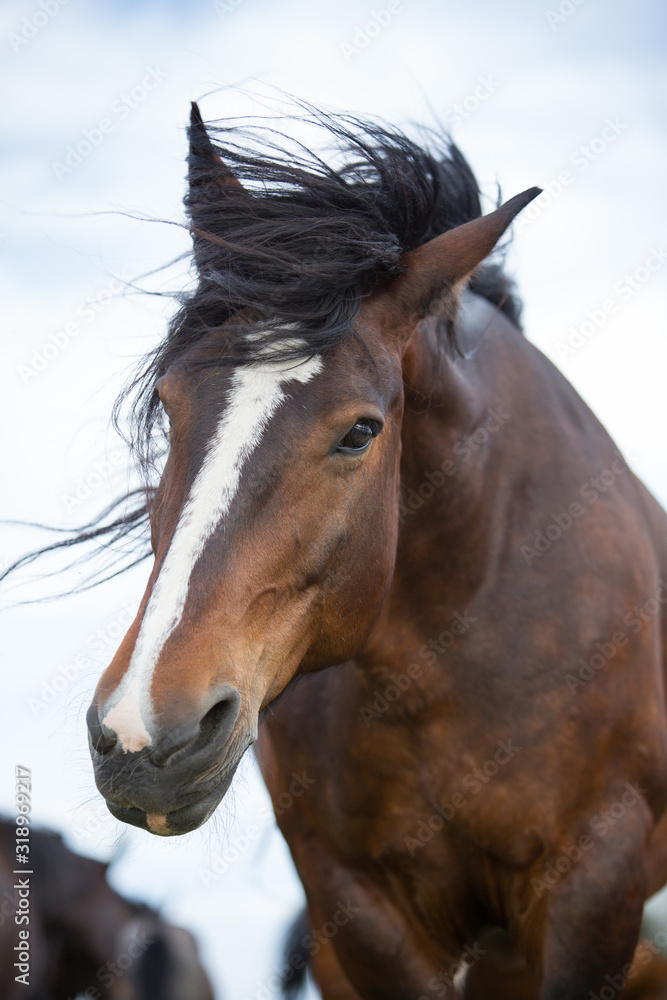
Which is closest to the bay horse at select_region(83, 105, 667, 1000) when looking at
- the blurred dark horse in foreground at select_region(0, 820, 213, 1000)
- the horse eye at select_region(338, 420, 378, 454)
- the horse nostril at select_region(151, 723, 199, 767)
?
the horse eye at select_region(338, 420, 378, 454)

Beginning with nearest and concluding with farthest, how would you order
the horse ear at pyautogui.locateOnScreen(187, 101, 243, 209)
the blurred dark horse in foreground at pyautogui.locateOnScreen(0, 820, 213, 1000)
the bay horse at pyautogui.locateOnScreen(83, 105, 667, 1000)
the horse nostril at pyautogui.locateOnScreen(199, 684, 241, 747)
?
the horse nostril at pyautogui.locateOnScreen(199, 684, 241, 747) → the bay horse at pyautogui.locateOnScreen(83, 105, 667, 1000) → the horse ear at pyautogui.locateOnScreen(187, 101, 243, 209) → the blurred dark horse in foreground at pyautogui.locateOnScreen(0, 820, 213, 1000)

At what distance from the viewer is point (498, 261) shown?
12.5 feet

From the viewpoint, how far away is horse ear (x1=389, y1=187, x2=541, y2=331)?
2.81m

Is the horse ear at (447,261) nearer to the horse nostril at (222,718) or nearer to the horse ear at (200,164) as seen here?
the horse ear at (200,164)

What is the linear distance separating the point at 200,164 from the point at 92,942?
5875 mm

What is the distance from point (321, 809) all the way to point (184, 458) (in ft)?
5.42

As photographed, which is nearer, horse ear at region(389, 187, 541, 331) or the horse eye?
the horse eye

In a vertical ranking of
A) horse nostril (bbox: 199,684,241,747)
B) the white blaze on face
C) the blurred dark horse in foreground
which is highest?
the white blaze on face

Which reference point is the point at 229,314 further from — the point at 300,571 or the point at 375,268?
the point at 300,571

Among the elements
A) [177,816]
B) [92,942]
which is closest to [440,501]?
[177,816]

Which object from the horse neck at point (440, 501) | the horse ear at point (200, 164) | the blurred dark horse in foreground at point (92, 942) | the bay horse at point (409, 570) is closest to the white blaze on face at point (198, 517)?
the bay horse at point (409, 570)

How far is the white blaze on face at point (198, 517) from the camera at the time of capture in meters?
1.91

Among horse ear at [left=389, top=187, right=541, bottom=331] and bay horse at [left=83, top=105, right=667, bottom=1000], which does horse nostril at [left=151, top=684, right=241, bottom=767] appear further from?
horse ear at [left=389, top=187, right=541, bottom=331]

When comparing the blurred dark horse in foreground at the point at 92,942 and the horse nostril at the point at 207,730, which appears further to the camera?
the blurred dark horse in foreground at the point at 92,942
